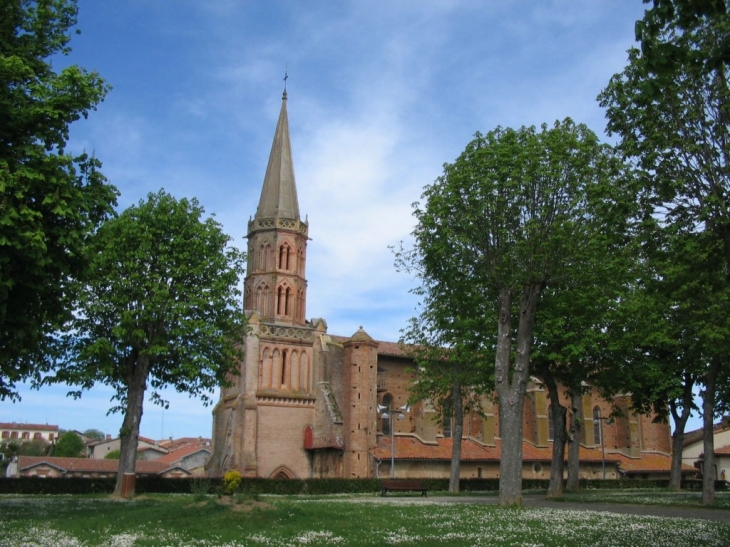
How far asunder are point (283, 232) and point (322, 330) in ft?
28.2

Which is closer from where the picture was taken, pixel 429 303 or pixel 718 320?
pixel 718 320

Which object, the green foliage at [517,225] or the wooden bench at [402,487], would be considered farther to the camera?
the wooden bench at [402,487]

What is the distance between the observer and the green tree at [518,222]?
82.1 feet

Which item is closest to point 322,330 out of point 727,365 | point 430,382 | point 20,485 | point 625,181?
point 430,382

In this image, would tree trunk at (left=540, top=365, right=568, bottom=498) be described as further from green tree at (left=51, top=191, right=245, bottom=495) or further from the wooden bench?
green tree at (left=51, top=191, right=245, bottom=495)

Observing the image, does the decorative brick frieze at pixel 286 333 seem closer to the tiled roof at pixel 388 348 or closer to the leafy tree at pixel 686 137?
the tiled roof at pixel 388 348

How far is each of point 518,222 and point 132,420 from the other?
1959 centimetres

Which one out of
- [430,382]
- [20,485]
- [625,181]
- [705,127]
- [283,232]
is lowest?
[20,485]

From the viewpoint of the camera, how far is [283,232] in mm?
55562

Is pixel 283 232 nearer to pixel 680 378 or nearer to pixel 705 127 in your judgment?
pixel 680 378

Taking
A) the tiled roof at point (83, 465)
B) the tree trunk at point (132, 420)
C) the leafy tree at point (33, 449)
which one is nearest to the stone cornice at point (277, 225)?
the tree trunk at point (132, 420)

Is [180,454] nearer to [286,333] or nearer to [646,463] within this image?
[286,333]

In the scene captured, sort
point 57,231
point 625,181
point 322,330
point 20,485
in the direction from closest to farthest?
point 57,231
point 625,181
point 20,485
point 322,330

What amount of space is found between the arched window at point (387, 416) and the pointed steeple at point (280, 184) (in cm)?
1639
